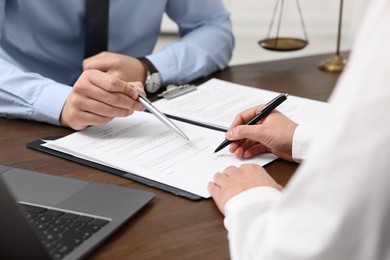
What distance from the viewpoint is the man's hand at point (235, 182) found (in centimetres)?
79

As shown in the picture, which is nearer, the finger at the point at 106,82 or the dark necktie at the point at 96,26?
the finger at the point at 106,82

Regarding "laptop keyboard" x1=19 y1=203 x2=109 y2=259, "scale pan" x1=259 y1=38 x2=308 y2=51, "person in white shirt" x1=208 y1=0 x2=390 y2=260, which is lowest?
"scale pan" x1=259 y1=38 x2=308 y2=51

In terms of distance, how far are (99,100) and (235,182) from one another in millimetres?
377

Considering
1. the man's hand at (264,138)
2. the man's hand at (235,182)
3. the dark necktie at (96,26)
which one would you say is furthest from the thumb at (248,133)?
the dark necktie at (96,26)

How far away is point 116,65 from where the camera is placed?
1.29 metres

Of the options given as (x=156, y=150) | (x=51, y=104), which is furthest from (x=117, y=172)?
(x=51, y=104)

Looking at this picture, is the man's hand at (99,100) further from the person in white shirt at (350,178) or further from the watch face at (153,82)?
the person in white shirt at (350,178)

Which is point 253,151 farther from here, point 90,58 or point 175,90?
point 90,58

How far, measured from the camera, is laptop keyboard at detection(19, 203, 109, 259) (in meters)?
0.69

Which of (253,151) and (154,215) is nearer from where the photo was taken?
(154,215)

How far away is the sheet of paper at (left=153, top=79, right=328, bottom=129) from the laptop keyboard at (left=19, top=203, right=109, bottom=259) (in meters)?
0.43

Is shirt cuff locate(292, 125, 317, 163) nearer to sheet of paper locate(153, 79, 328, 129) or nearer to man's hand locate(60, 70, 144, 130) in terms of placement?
sheet of paper locate(153, 79, 328, 129)

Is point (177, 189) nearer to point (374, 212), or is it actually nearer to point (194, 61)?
point (374, 212)

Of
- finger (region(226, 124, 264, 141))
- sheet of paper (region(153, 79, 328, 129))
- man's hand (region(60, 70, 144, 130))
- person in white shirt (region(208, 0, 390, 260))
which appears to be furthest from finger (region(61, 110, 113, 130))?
person in white shirt (region(208, 0, 390, 260))
